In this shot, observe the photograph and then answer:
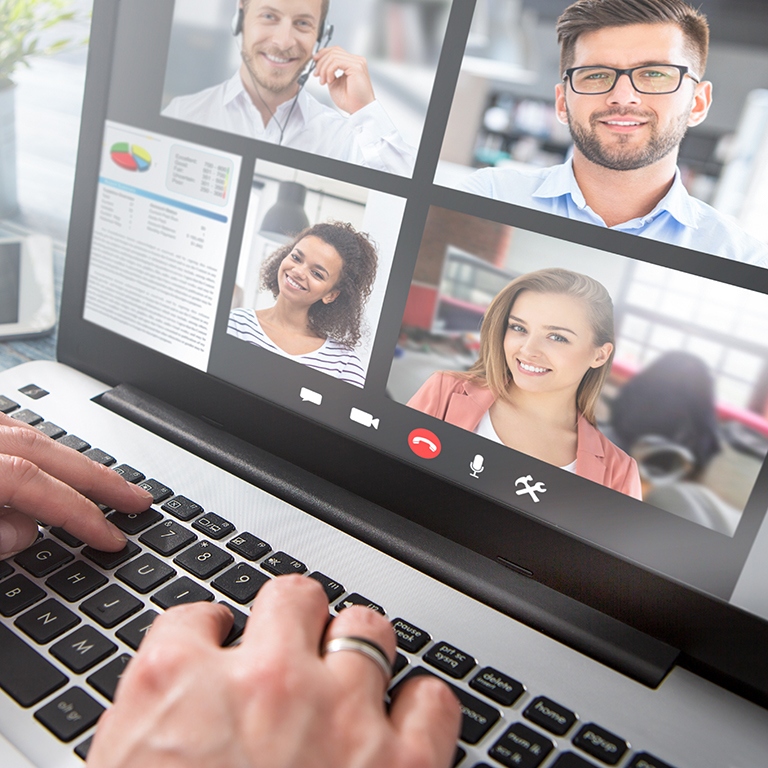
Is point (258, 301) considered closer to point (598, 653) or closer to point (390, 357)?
point (390, 357)

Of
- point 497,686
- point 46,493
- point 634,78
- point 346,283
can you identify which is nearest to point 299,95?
point 346,283

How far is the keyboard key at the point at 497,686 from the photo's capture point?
375mm

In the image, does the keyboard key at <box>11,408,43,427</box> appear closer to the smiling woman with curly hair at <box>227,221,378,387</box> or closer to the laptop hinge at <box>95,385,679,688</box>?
the laptop hinge at <box>95,385,679,688</box>

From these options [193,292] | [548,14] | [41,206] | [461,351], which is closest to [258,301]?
[193,292]

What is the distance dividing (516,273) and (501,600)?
9.2 inches

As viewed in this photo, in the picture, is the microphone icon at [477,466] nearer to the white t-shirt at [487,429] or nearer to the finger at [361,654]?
the white t-shirt at [487,429]

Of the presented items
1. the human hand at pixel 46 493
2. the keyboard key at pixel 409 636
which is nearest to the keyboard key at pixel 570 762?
the keyboard key at pixel 409 636

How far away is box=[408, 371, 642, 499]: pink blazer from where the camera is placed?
427mm

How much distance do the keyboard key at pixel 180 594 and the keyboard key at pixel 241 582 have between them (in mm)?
11

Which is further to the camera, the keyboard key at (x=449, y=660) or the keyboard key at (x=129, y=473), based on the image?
the keyboard key at (x=129, y=473)

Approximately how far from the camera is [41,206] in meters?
1.07

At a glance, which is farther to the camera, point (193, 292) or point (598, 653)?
point (193, 292)

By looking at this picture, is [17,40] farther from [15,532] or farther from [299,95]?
[15,532]

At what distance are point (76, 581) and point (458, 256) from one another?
344mm
